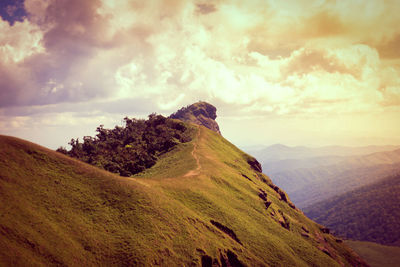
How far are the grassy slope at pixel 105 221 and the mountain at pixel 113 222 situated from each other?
0.35 ft

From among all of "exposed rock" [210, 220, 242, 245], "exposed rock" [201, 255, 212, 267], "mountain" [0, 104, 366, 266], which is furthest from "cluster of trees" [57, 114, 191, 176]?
"exposed rock" [201, 255, 212, 267]

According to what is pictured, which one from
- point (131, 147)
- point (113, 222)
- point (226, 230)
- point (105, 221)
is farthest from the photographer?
point (131, 147)

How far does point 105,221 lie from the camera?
30406 millimetres

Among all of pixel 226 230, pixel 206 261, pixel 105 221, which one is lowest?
pixel 206 261

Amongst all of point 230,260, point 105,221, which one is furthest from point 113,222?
point 230,260

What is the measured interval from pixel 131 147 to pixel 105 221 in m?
76.4

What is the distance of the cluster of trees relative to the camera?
84.6 meters

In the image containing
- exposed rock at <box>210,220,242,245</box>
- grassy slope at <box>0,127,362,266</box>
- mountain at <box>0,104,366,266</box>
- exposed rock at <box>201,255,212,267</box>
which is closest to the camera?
grassy slope at <box>0,127,362,266</box>

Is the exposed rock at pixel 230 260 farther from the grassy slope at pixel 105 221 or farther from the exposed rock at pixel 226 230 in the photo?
the exposed rock at pixel 226 230

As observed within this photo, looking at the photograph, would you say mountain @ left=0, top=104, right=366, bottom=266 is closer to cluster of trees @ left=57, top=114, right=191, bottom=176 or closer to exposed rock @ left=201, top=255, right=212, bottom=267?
exposed rock @ left=201, top=255, right=212, bottom=267

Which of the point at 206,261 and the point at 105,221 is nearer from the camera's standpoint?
the point at 105,221

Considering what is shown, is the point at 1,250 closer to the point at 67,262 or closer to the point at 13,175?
the point at 67,262

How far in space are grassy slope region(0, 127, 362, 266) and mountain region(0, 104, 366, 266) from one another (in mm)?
108

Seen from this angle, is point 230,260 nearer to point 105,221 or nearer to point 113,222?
point 113,222
